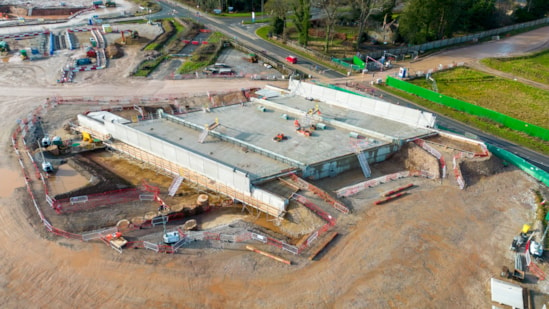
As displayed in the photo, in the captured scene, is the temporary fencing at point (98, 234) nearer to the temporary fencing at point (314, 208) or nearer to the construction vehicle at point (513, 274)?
the temporary fencing at point (314, 208)

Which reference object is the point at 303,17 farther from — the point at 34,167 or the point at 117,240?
the point at 117,240

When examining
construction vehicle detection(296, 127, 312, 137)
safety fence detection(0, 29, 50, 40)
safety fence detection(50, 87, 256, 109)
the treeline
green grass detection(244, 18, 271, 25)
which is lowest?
safety fence detection(50, 87, 256, 109)

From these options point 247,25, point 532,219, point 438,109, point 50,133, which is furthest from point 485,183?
point 247,25

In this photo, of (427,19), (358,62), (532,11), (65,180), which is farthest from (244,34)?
(532,11)

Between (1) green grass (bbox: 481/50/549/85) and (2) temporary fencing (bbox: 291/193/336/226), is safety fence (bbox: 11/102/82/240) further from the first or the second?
(1) green grass (bbox: 481/50/549/85)

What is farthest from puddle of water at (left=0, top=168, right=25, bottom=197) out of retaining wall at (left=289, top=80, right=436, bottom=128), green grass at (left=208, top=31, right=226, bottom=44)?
green grass at (left=208, top=31, right=226, bottom=44)

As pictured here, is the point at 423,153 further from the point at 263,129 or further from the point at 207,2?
the point at 207,2
